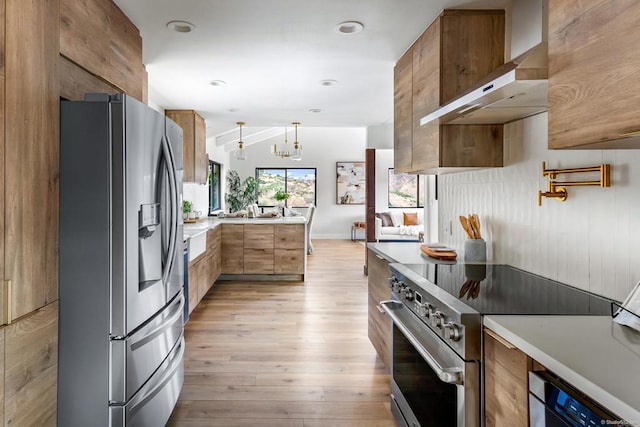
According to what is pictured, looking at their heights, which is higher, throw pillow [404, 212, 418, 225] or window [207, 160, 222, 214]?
window [207, 160, 222, 214]

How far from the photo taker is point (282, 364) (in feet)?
9.29

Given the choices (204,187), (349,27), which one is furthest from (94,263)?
(204,187)

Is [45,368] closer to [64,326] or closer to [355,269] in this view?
[64,326]

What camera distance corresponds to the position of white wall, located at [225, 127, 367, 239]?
415 inches

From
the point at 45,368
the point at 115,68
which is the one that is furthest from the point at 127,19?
the point at 45,368

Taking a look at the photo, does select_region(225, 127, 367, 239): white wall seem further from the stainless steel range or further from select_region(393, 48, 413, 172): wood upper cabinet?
the stainless steel range

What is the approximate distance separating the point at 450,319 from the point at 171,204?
1431 millimetres

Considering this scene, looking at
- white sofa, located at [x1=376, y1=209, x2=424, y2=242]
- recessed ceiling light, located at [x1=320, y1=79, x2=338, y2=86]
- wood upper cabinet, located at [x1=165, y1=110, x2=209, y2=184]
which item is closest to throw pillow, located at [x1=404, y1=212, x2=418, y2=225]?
white sofa, located at [x1=376, y1=209, x2=424, y2=242]

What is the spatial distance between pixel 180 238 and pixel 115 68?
3.38ft

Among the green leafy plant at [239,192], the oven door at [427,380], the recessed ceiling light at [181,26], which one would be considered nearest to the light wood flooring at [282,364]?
the oven door at [427,380]

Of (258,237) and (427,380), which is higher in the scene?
(258,237)

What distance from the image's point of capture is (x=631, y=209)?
4.51ft

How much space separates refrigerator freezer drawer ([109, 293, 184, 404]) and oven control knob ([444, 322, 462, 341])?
1.28 meters

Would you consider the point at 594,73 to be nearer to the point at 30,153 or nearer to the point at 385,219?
the point at 30,153
